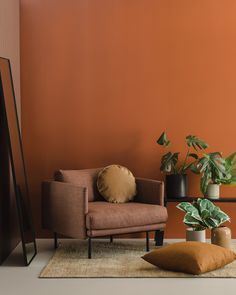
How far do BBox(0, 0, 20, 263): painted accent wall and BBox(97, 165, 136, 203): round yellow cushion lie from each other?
31.8 inches

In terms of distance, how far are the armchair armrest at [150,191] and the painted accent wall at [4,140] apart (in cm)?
113

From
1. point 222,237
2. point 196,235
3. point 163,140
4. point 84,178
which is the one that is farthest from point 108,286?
point 163,140

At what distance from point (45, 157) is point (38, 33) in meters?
1.19

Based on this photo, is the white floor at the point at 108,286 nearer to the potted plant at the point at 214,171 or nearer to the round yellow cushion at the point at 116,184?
the round yellow cushion at the point at 116,184

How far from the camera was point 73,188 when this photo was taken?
5.26 metres

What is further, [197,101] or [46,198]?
[197,101]

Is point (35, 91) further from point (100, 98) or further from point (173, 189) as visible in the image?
point (173, 189)

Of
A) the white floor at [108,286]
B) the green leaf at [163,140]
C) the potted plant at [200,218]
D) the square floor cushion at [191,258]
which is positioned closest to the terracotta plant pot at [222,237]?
the potted plant at [200,218]

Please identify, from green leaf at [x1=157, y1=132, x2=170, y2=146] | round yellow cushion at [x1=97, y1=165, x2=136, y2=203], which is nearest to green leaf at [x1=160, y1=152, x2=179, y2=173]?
green leaf at [x1=157, y1=132, x2=170, y2=146]

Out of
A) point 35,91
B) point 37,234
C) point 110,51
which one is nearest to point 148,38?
point 110,51

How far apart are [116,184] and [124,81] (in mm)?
1071

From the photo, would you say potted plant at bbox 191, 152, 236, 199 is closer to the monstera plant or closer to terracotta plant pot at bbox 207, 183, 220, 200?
terracotta plant pot at bbox 207, 183, 220, 200

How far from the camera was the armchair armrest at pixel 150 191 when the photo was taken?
556 centimetres

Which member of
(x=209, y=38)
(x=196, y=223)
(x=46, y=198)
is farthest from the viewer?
(x=209, y=38)
